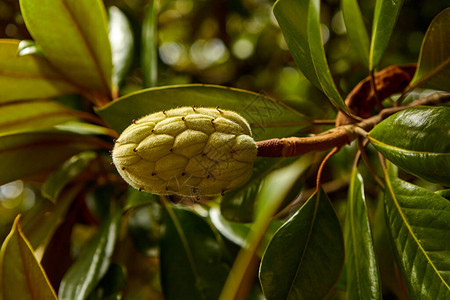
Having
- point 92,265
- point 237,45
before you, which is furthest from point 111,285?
point 237,45

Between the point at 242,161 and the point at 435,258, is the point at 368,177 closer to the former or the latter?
the point at 435,258

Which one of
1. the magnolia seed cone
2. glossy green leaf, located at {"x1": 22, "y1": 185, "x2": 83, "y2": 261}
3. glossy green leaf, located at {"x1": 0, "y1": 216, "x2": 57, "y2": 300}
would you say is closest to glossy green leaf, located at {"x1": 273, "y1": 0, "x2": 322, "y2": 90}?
the magnolia seed cone

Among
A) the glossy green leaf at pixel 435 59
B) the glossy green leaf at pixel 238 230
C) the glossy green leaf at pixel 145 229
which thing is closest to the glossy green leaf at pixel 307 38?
the glossy green leaf at pixel 435 59

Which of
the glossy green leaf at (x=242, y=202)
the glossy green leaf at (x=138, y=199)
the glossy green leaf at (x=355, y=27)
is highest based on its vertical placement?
the glossy green leaf at (x=355, y=27)

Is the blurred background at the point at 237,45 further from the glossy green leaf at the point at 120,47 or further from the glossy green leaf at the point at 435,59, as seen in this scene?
the glossy green leaf at the point at 435,59

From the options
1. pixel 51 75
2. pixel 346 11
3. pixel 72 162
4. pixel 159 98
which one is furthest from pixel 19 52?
pixel 346 11

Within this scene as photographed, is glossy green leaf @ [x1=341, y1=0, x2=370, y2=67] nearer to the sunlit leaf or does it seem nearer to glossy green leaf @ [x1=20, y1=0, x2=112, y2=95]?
the sunlit leaf
